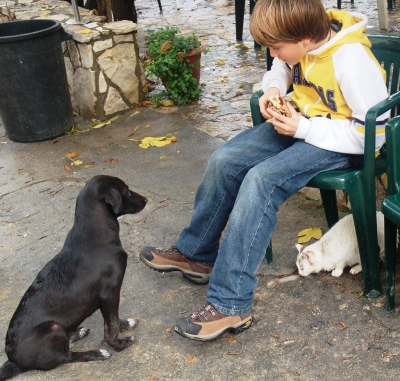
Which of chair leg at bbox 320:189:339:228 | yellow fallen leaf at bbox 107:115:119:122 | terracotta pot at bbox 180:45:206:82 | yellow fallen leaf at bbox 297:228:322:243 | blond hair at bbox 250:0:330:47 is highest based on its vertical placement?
blond hair at bbox 250:0:330:47

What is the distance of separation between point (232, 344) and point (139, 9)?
9.80 meters

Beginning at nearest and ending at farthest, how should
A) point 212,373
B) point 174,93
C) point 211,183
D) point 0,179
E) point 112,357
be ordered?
point 212,373 → point 112,357 → point 211,183 → point 0,179 → point 174,93

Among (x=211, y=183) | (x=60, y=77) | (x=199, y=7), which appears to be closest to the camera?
(x=211, y=183)

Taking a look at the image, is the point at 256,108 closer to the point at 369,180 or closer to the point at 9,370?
the point at 369,180

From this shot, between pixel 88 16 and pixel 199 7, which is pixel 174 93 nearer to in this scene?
pixel 88 16

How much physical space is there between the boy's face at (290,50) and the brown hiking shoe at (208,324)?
4.09ft

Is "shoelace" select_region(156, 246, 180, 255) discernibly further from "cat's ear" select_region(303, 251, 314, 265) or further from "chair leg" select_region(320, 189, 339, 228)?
"chair leg" select_region(320, 189, 339, 228)

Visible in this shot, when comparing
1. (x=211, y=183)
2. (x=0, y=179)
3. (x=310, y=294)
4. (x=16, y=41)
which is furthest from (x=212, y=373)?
(x=16, y=41)

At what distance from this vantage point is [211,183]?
3115mm

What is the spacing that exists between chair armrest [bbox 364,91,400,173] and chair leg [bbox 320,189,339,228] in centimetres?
73

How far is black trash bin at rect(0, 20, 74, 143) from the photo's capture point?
217 inches

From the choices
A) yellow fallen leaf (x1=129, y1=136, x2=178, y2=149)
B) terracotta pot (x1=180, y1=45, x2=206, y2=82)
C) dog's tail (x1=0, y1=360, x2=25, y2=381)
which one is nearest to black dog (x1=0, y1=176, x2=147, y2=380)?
dog's tail (x1=0, y1=360, x2=25, y2=381)

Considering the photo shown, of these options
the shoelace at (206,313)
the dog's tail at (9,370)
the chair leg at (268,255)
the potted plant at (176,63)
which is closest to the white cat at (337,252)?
the chair leg at (268,255)

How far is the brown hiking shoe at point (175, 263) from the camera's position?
3.33m
